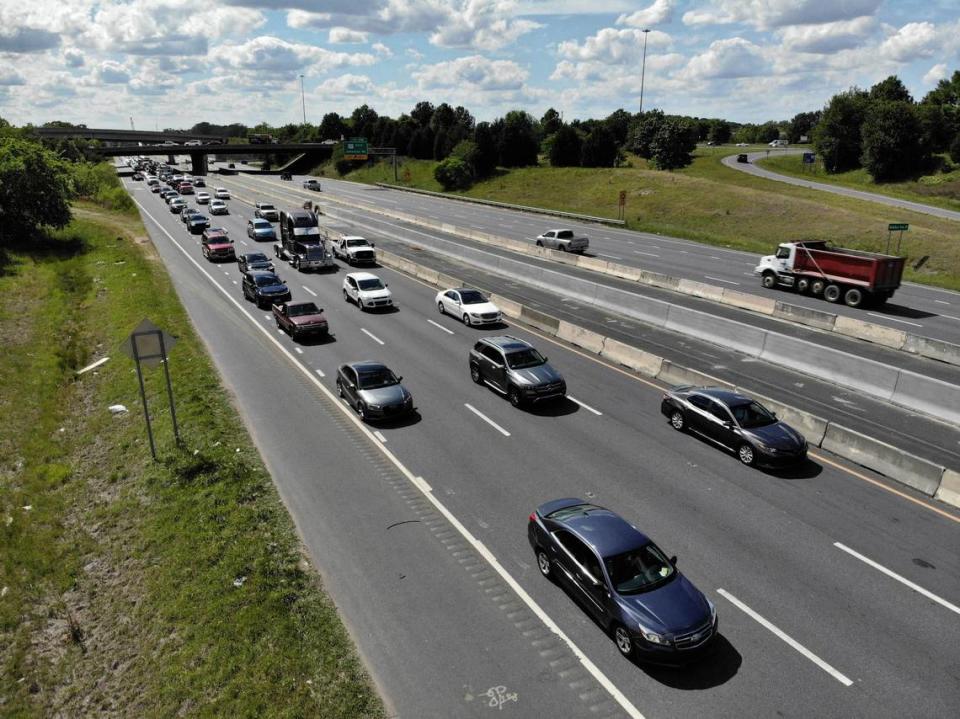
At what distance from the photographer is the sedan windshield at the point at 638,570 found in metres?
10.1

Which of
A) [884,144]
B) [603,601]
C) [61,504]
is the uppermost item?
[884,144]

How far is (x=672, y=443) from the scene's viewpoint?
1733 centimetres

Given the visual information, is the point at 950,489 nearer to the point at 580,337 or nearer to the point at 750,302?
the point at 580,337

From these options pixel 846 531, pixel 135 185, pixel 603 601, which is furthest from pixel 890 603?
pixel 135 185

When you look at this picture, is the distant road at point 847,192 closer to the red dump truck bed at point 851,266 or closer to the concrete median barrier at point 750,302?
the red dump truck bed at point 851,266

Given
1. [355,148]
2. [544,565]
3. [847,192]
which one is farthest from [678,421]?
[355,148]

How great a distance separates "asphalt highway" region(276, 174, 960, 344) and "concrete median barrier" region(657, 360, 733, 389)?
1297 centimetres

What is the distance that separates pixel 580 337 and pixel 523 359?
6374 millimetres

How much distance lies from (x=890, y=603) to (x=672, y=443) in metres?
6.91

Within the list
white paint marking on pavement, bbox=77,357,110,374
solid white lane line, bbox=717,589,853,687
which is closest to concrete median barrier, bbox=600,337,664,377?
solid white lane line, bbox=717,589,853,687

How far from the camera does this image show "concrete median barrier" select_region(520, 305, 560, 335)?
92.2ft

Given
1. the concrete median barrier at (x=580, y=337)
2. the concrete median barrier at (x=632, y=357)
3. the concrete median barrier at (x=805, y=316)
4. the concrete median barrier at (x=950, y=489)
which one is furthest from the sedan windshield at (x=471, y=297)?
the concrete median barrier at (x=950, y=489)

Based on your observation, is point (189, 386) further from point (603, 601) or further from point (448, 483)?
point (603, 601)

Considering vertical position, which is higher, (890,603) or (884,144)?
(884,144)
